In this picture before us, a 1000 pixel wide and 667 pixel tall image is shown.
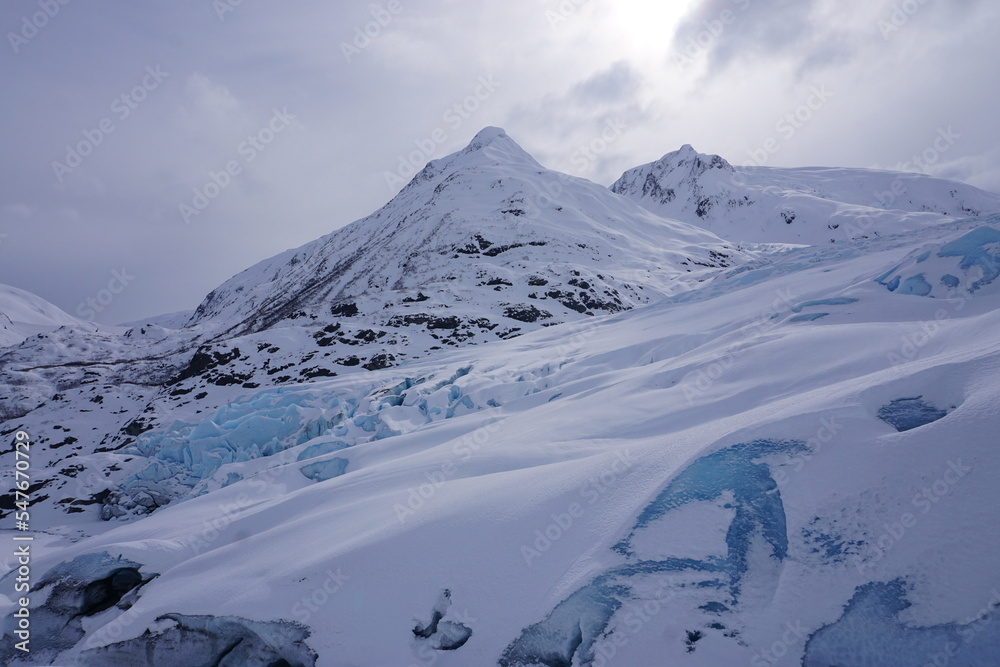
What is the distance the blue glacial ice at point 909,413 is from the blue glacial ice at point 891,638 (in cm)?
175

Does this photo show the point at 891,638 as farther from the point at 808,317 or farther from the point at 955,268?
the point at 955,268

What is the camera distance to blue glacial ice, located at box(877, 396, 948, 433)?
15.0 ft

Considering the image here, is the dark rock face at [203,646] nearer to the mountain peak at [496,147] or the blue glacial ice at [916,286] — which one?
→ the blue glacial ice at [916,286]

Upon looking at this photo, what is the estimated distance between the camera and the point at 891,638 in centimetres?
336

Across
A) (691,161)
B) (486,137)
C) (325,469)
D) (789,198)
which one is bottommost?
(325,469)

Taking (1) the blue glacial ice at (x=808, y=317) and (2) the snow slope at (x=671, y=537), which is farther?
(1) the blue glacial ice at (x=808, y=317)

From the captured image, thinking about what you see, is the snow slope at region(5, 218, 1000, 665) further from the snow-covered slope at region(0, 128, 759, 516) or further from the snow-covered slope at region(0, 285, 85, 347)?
the snow-covered slope at region(0, 285, 85, 347)

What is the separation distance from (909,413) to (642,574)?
3.06 m

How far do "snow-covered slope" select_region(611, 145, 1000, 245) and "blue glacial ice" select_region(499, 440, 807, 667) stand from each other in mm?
92810

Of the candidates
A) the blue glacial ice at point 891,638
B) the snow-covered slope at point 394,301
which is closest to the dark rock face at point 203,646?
the blue glacial ice at point 891,638

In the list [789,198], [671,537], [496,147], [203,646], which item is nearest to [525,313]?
[203,646]

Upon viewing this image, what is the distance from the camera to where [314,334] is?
34.3m

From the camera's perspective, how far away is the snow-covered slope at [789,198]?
95812 millimetres

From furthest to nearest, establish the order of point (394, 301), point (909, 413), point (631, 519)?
point (394, 301)
point (909, 413)
point (631, 519)
